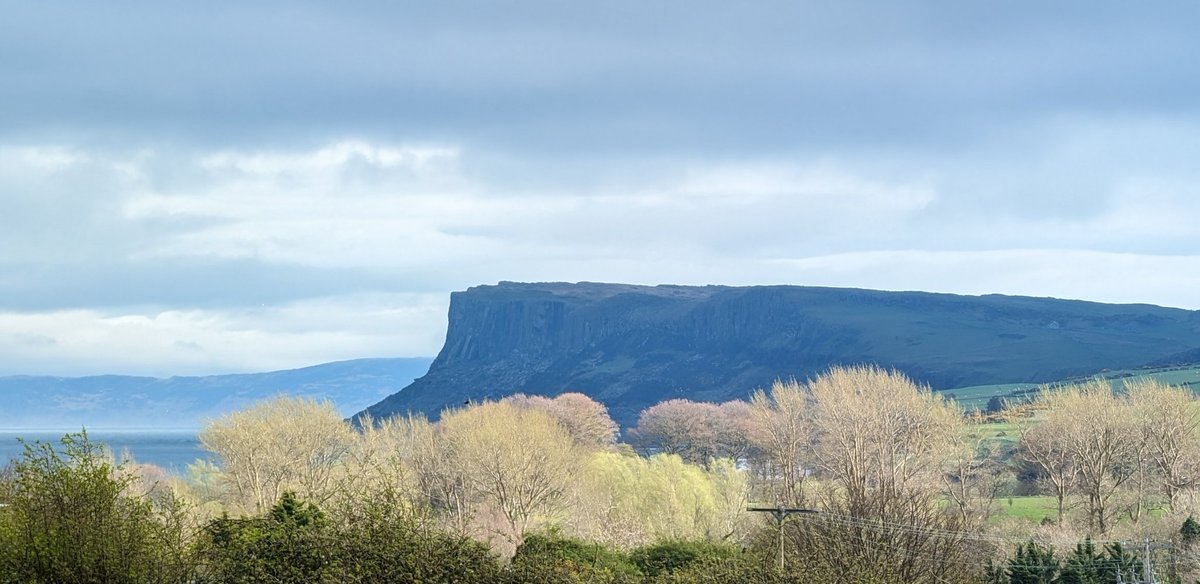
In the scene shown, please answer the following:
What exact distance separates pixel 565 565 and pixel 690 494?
166ft

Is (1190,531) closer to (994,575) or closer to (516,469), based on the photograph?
(994,575)

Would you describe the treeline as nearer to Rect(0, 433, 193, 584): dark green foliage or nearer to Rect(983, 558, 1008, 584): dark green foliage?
Rect(983, 558, 1008, 584): dark green foliage

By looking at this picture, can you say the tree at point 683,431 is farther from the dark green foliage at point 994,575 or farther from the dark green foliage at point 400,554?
the dark green foliage at point 400,554

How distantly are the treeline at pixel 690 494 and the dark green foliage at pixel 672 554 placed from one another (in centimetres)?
19

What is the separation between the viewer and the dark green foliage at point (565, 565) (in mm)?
46812

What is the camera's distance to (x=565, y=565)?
2045 inches

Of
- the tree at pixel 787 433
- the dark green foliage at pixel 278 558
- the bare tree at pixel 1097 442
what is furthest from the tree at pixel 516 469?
the dark green foliage at pixel 278 558

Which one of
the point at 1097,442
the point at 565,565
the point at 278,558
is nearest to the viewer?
the point at 278,558

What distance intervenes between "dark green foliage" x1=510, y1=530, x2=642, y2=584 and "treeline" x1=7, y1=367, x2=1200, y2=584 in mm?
268

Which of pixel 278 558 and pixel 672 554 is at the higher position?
pixel 278 558

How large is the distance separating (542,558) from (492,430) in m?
53.9

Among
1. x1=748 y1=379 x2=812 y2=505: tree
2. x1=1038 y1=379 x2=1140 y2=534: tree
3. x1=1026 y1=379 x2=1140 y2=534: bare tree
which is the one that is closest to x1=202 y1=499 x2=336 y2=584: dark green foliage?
x1=1026 y1=379 x2=1140 y2=534: bare tree

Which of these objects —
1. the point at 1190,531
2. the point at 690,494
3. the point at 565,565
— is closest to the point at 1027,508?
the point at 1190,531

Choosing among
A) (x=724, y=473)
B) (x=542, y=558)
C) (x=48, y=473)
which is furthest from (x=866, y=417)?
(x=48, y=473)
